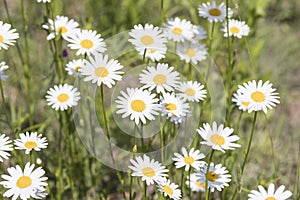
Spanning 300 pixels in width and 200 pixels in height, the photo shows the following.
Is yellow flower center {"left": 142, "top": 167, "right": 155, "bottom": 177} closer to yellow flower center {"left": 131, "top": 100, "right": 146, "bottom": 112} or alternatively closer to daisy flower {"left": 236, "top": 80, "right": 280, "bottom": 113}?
yellow flower center {"left": 131, "top": 100, "right": 146, "bottom": 112}

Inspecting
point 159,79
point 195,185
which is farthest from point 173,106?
point 195,185

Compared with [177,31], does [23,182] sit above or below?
below

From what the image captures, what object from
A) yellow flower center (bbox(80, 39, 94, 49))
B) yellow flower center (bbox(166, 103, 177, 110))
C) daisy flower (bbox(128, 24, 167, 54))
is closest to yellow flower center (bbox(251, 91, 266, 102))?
yellow flower center (bbox(166, 103, 177, 110))

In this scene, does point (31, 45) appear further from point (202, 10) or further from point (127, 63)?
point (202, 10)

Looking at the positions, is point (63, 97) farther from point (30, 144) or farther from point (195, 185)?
point (195, 185)

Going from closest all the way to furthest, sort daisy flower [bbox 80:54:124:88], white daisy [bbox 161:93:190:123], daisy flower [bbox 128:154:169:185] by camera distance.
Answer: daisy flower [bbox 128:154:169:185] → daisy flower [bbox 80:54:124:88] → white daisy [bbox 161:93:190:123]

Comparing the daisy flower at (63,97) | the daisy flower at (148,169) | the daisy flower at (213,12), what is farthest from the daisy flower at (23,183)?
the daisy flower at (213,12)

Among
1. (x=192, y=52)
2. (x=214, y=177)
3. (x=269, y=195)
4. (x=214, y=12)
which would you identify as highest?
(x=214, y=12)

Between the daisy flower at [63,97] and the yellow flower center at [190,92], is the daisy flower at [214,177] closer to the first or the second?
the yellow flower center at [190,92]
